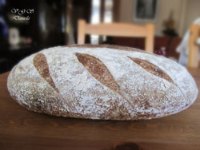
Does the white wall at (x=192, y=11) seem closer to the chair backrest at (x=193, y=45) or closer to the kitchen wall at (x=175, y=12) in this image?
the kitchen wall at (x=175, y=12)

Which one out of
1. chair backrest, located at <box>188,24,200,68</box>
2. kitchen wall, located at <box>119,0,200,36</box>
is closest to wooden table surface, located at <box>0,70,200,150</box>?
chair backrest, located at <box>188,24,200,68</box>

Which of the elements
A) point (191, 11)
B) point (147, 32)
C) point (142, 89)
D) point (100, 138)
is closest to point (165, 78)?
point (142, 89)

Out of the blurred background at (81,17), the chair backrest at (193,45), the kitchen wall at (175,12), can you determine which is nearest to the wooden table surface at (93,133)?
the blurred background at (81,17)

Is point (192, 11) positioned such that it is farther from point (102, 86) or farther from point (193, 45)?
point (102, 86)

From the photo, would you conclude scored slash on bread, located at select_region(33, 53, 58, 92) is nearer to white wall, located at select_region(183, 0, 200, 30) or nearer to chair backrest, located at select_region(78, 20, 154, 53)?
chair backrest, located at select_region(78, 20, 154, 53)

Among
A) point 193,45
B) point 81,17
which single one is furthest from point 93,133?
point 81,17
